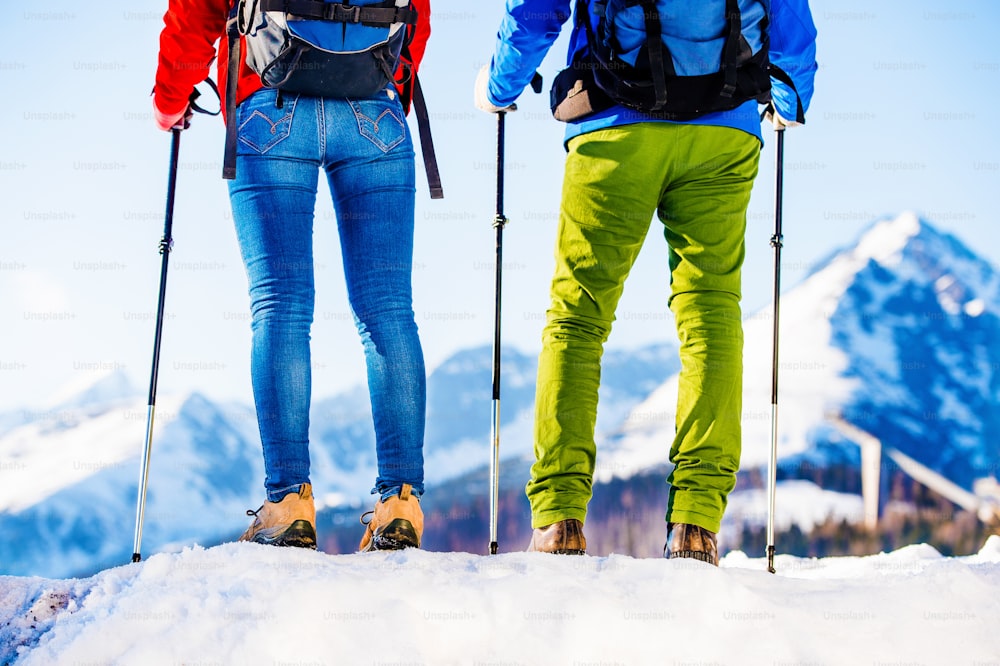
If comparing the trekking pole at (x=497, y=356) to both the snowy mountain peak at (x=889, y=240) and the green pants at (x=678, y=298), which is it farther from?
the snowy mountain peak at (x=889, y=240)

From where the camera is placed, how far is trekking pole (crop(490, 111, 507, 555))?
9.30 feet

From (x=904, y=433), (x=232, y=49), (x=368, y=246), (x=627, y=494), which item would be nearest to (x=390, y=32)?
(x=232, y=49)

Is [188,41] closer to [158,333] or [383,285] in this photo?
[383,285]

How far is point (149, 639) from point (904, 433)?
54.1 ft

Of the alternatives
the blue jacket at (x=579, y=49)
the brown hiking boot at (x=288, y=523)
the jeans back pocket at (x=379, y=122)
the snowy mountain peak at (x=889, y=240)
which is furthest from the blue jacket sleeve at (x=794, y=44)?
the snowy mountain peak at (x=889, y=240)

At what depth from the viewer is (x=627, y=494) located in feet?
39.9

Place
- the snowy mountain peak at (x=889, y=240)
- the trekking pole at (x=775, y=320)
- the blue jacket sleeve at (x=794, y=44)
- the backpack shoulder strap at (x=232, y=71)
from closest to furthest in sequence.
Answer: the backpack shoulder strap at (x=232, y=71) → the blue jacket sleeve at (x=794, y=44) → the trekking pole at (x=775, y=320) → the snowy mountain peak at (x=889, y=240)

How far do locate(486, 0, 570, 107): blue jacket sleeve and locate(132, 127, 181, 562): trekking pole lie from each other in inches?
44.1

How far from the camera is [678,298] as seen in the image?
97.2 inches

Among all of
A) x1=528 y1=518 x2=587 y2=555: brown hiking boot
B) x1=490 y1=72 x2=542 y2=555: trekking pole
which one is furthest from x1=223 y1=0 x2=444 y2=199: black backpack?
x1=528 y1=518 x2=587 y2=555: brown hiking boot

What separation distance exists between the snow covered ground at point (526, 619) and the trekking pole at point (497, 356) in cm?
99

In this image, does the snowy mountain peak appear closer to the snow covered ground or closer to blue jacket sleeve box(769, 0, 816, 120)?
blue jacket sleeve box(769, 0, 816, 120)

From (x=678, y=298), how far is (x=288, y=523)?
3.96 feet

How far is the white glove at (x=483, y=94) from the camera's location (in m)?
2.81
